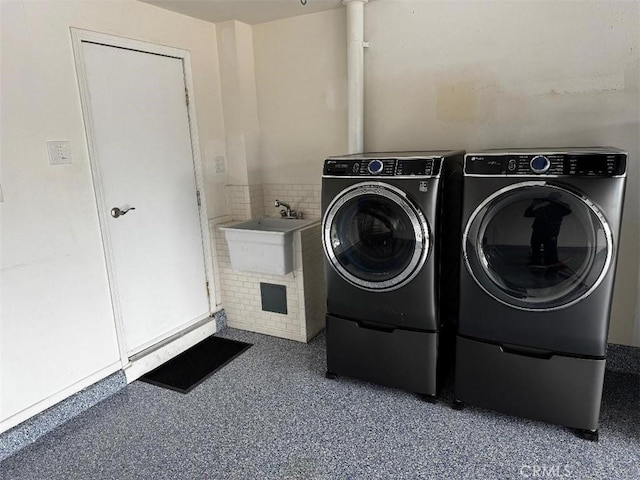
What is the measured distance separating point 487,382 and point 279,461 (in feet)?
3.63

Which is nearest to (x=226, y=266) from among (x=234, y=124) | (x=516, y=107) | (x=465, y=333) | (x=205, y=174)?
(x=205, y=174)

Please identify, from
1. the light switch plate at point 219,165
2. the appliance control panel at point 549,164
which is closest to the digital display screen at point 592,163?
the appliance control panel at point 549,164

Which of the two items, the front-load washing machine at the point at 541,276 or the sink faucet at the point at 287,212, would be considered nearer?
the front-load washing machine at the point at 541,276

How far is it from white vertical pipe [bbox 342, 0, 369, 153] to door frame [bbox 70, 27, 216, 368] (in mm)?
1139

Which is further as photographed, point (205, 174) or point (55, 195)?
point (205, 174)

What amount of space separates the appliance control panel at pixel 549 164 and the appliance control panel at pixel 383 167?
0.60ft

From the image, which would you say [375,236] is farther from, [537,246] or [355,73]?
[355,73]

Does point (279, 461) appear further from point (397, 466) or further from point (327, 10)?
point (327, 10)

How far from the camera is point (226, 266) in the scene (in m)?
3.49

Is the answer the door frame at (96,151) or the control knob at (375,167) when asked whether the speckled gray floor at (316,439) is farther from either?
Result: the control knob at (375,167)

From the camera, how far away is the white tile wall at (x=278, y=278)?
10.5 feet

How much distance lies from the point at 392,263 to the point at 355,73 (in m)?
1.41

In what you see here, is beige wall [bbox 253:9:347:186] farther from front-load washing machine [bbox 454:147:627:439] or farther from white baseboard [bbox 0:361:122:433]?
white baseboard [bbox 0:361:122:433]

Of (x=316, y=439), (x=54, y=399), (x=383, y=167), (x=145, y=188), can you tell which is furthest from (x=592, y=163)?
(x=54, y=399)
